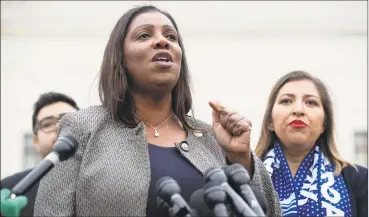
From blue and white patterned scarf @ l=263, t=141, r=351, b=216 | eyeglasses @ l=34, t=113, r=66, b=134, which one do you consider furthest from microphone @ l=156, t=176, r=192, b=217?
eyeglasses @ l=34, t=113, r=66, b=134

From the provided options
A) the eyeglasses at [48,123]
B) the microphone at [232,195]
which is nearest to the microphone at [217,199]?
the microphone at [232,195]

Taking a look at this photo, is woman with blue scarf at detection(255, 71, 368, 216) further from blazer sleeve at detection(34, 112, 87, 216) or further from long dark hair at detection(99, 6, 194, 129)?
blazer sleeve at detection(34, 112, 87, 216)

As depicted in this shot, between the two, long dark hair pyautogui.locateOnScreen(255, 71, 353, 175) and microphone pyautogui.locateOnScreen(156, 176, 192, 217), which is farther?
long dark hair pyautogui.locateOnScreen(255, 71, 353, 175)

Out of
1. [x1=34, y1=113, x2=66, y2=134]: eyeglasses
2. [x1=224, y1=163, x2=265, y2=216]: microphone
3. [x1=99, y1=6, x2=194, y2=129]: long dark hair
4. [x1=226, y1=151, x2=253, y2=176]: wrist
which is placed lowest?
[x1=224, y1=163, x2=265, y2=216]: microphone

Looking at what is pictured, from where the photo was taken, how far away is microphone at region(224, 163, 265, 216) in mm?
1870

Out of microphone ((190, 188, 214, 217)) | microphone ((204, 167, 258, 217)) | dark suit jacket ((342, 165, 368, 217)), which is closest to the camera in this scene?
microphone ((204, 167, 258, 217))

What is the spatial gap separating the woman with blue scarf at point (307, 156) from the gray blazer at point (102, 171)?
115 centimetres

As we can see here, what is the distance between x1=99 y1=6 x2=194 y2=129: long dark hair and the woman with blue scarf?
103cm

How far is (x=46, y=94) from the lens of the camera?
4465 millimetres

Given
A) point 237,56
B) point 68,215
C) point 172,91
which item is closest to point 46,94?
point 172,91

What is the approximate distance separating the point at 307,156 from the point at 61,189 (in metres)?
1.71

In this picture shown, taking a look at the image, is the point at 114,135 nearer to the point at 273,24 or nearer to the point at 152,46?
the point at 152,46

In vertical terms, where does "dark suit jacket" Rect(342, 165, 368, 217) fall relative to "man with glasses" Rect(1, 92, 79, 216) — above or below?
below

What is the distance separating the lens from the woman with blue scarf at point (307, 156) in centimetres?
345
